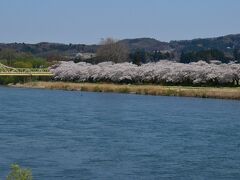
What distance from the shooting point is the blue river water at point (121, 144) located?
58.0ft

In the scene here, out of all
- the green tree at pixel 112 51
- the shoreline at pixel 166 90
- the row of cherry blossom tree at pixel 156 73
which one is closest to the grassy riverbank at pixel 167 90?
the shoreline at pixel 166 90

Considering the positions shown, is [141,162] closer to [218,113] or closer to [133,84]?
[218,113]

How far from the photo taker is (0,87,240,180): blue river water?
A: 58.0ft

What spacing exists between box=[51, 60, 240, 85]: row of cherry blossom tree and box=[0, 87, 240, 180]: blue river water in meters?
25.1

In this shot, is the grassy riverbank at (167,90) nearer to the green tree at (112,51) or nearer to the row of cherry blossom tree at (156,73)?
the row of cherry blossom tree at (156,73)

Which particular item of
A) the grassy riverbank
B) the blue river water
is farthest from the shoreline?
the blue river water

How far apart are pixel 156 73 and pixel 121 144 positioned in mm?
46741

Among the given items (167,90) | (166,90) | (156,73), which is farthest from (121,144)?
(156,73)

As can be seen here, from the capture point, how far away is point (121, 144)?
2270cm

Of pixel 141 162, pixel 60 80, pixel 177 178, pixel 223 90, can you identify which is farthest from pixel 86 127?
pixel 60 80

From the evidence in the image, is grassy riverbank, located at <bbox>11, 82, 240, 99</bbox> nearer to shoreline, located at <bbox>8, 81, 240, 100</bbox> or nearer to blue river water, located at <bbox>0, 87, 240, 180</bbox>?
shoreline, located at <bbox>8, 81, 240, 100</bbox>

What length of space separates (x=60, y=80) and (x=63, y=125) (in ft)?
177

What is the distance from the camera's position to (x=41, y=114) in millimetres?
34031

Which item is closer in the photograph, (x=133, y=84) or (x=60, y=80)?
(x=133, y=84)
